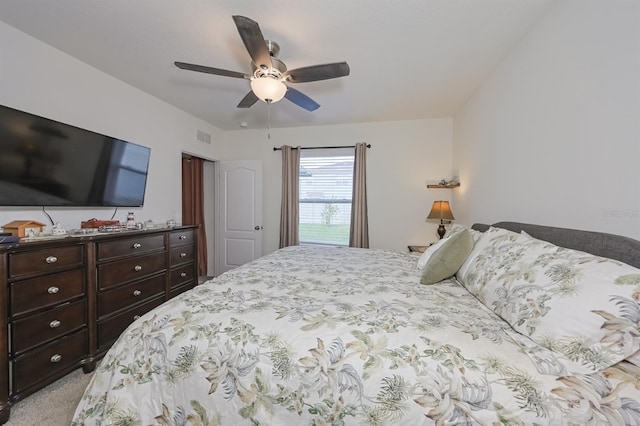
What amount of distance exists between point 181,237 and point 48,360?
1380 mm

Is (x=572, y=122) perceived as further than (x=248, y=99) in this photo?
No

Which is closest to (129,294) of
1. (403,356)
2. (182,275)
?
(182,275)

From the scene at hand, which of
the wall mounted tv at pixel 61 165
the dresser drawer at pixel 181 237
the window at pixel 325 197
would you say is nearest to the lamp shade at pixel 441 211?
the window at pixel 325 197

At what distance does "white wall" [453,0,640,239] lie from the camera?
3.63ft

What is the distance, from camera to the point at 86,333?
1859mm

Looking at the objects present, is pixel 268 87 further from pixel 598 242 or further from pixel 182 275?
pixel 182 275

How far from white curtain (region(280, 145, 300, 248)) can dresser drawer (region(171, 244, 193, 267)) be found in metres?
1.37

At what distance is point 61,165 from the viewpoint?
1.97 metres

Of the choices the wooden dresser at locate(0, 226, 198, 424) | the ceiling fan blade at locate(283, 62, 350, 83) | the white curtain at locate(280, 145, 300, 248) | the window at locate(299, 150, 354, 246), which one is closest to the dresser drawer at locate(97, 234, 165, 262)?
the wooden dresser at locate(0, 226, 198, 424)

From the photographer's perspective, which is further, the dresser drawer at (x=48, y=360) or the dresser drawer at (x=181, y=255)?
the dresser drawer at (x=181, y=255)

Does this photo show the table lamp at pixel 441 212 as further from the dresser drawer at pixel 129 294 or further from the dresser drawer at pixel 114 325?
the dresser drawer at pixel 114 325

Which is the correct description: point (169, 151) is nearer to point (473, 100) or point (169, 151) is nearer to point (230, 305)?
point (230, 305)

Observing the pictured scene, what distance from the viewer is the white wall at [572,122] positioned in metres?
1.11

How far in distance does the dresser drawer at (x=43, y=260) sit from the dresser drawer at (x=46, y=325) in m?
0.28
